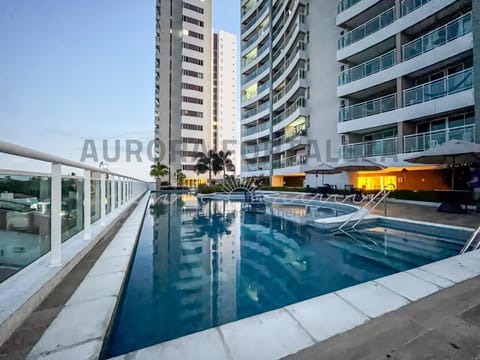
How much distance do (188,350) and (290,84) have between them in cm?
2298

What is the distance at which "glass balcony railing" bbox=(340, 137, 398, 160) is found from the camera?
498 inches

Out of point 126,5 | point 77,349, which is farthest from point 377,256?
point 126,5

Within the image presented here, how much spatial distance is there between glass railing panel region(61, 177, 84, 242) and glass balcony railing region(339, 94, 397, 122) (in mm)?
14924

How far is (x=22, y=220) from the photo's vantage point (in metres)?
2.46

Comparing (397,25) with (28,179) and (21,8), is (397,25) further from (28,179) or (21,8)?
(21,8)

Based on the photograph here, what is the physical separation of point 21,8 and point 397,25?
19.7 m

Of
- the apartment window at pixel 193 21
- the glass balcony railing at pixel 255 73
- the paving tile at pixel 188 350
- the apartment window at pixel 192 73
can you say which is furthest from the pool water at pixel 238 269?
the apartment window at pixel 193 21

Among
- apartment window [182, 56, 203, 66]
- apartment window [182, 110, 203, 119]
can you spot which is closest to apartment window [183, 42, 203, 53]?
apartment window [182, 56, 203, 66]

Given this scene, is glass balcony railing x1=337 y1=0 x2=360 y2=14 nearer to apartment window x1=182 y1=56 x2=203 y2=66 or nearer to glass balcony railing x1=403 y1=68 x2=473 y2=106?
glass balcony railing x1=403 y1=68 x2=473 y2=106

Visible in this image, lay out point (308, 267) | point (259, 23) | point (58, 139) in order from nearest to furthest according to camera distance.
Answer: point (308, 267) < point (259, 23) < point (58, 139)

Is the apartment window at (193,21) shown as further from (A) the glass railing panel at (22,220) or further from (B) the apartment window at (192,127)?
(A) the glass railing panel at (22,220)

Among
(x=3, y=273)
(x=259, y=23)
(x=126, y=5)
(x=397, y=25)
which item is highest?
(x=259, y=23)

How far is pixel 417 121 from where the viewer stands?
1253 cm

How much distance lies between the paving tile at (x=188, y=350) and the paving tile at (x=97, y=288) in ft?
3.24
